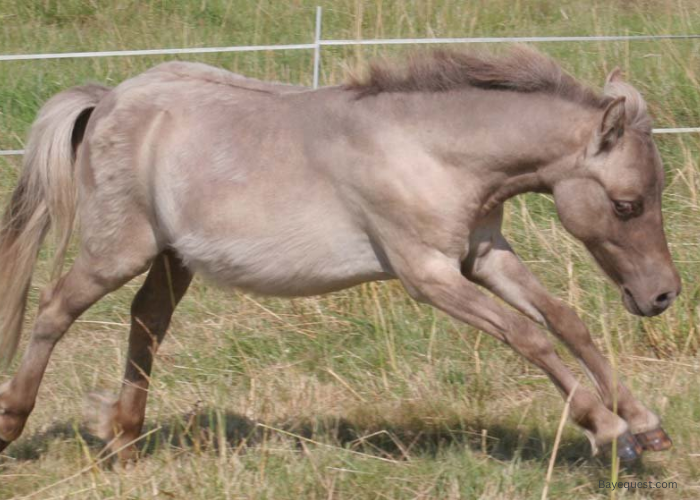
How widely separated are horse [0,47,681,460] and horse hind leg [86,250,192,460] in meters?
0.01

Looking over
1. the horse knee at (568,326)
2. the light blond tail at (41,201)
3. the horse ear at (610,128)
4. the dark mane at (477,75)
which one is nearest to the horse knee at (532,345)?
the horse knee at (568,326)

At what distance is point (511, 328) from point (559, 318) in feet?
0.84

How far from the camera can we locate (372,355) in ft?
17.8

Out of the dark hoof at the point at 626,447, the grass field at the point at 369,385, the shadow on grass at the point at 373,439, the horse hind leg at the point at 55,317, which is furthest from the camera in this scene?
the horse hind leg at the point at 55,317

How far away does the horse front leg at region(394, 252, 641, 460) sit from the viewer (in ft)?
12.6

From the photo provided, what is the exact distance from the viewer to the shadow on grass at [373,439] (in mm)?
4508

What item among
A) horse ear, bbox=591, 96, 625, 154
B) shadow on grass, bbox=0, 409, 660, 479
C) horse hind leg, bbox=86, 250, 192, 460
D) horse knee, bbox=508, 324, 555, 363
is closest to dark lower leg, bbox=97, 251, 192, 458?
horse hind leg, bbox=86, 250, 192, 460

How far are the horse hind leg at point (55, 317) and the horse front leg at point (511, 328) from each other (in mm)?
1194

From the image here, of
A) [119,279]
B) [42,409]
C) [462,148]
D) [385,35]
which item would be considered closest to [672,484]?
[462,148]

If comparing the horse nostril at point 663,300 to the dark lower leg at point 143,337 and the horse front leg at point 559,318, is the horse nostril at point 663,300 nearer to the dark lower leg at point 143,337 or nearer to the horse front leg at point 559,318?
the horse front leg at point 559,318

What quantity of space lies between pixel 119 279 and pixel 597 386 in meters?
1.93

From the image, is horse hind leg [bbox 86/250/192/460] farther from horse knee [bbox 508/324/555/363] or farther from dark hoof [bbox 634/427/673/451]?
dark hoof [bbox 634/427/673/451]

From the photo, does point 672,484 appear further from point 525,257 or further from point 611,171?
point 525,257

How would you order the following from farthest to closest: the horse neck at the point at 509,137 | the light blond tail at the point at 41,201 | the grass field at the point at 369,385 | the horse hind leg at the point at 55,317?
1. the light blond tail at the point at 41,201
2. the horse hind leg at the point at 55,317
3. the grass field at the point at 369,385
4. the horse neck at the point at 509,137
